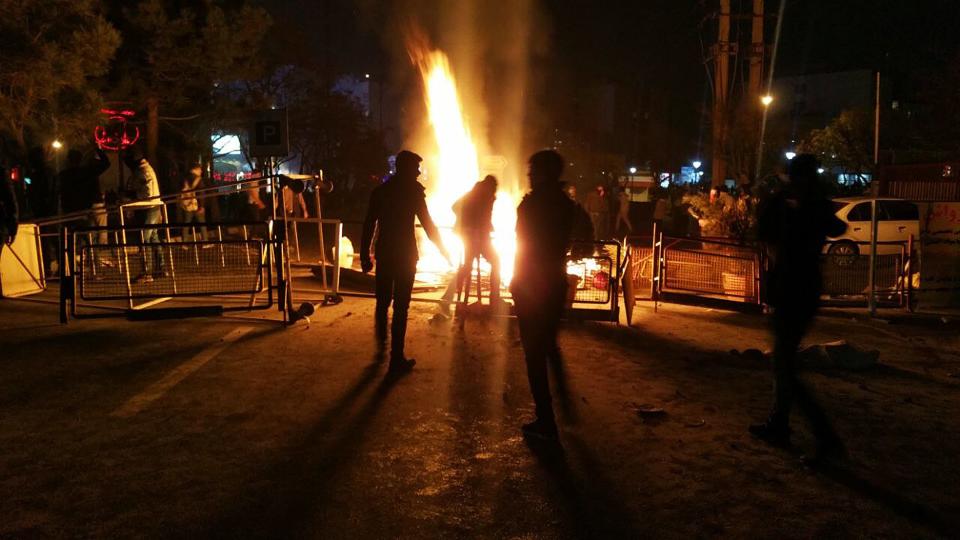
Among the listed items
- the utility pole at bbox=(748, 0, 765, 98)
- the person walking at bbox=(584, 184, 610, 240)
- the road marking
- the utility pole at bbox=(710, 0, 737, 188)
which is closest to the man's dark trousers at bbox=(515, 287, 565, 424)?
the road marking

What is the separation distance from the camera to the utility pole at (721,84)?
20891 mm

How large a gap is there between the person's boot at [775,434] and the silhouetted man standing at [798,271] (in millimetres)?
240

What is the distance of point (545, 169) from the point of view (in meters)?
5.01

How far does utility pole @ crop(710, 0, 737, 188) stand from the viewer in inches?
822

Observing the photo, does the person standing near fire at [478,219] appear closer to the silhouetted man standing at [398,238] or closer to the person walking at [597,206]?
the silhouetted man standing at [398,238]

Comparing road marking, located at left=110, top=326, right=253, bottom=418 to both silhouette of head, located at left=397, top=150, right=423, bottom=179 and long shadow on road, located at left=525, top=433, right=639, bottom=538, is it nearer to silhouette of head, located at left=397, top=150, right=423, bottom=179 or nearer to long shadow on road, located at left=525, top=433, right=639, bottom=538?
silhouette of head, located at left=397, top=150, right=423, bottom=179

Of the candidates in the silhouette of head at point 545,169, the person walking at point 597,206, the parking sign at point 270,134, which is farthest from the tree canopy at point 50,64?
the person walking at point 597,206

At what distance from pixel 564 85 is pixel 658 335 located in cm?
3704

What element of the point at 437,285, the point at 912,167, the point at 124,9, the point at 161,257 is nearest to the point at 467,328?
the point at 437,285

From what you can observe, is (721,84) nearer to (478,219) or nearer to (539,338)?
(478,219)

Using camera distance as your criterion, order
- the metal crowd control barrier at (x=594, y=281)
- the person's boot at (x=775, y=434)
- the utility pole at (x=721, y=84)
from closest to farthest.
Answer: the person's boot at (x=775, y=434)
the metal crowd control barrier at (x=594, y=281)
the utility pole at (x=721, y=84)

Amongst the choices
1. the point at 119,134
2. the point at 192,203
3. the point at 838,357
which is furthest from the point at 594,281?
the point at 119,134

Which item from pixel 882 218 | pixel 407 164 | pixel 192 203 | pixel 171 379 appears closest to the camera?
pixel 171 379

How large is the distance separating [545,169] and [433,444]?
6.50ft
